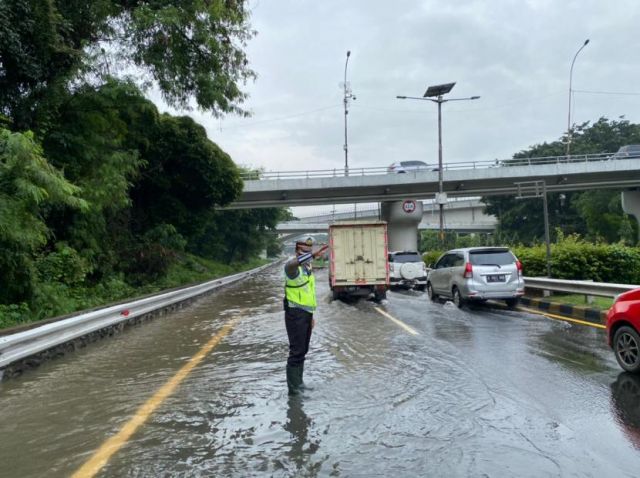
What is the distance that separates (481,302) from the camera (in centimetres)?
1595

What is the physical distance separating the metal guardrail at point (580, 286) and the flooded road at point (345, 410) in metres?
2.87

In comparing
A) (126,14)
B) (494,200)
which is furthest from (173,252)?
(494,200)

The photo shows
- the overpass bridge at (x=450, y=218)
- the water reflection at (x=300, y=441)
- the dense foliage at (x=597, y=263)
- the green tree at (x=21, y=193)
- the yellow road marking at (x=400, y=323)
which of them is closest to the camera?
the water reflection at (x=300, y=441)

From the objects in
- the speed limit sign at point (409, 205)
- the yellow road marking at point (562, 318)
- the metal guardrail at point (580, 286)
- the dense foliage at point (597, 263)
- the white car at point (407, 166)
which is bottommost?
the yellow road marking at point (562, 318)

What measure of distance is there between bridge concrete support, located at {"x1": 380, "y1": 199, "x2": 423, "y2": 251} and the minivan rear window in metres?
26.8

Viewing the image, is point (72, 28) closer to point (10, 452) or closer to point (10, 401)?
point (10, 401)

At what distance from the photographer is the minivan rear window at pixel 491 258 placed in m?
14.4

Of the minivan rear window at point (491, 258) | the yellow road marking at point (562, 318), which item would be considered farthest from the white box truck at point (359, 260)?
the yellow road marking at point (562, 318)

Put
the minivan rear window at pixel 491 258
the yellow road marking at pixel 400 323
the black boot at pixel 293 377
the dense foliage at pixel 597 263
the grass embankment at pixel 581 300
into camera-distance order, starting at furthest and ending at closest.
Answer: the dense foliage at pixel 597 263 → the minivan rear window at pixel 491 258 → the grass embankment at pixel 581 300 → the yellow road marking at pixel 400 323 → the black boot at pixel 293 377

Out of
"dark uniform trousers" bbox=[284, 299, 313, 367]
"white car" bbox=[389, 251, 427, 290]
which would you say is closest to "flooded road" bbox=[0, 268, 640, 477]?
"dark uniform trousers" bbox=[284, 299, 313, 367]

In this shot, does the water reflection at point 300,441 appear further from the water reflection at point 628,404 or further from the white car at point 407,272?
the white car at point 407,272

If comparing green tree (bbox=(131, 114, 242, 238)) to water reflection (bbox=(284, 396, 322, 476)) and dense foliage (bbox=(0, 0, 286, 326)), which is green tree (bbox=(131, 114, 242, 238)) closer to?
dense foliage (bbox=(0, 0, 286, 326))

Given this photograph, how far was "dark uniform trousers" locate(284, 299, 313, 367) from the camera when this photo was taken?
240 inches

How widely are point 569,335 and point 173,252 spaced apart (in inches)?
652
